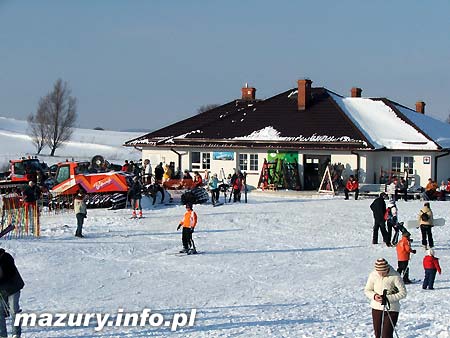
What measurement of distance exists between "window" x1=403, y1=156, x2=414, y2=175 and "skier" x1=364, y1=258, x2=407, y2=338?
25826mm

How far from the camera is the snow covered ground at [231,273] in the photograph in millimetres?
11430

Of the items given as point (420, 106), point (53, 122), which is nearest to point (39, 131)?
point (53, 122)

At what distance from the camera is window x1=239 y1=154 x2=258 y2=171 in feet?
119

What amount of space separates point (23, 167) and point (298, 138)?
43.6 ft

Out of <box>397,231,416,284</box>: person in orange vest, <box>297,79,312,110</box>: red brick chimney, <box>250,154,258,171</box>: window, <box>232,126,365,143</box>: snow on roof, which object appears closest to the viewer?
<box>397,231,416,284</box>: person in orange vest

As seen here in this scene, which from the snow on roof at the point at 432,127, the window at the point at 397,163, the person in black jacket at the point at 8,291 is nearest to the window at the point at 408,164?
the window at the point at 397,163

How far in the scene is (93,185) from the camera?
2838 centimetres

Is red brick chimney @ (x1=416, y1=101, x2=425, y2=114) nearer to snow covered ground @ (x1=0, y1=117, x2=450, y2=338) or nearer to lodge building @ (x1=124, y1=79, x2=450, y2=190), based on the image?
lodge building @ (x1=124, y1=79, x2=450, y2=190)

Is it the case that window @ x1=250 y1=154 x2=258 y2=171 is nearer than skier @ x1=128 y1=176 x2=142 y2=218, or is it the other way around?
skier @ x1=128 y1=176 x2=142 y2=218

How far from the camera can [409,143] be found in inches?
1367

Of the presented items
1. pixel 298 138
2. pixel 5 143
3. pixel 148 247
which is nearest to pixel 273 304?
pixel 148 247

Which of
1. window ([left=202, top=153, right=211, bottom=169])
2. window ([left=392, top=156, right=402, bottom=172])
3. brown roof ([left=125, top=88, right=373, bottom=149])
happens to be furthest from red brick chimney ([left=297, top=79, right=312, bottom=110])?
window ([left=392, top=156, right=402, bottom=172])

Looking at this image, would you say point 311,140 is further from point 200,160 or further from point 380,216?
point 380,216

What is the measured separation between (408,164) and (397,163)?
0.51m
